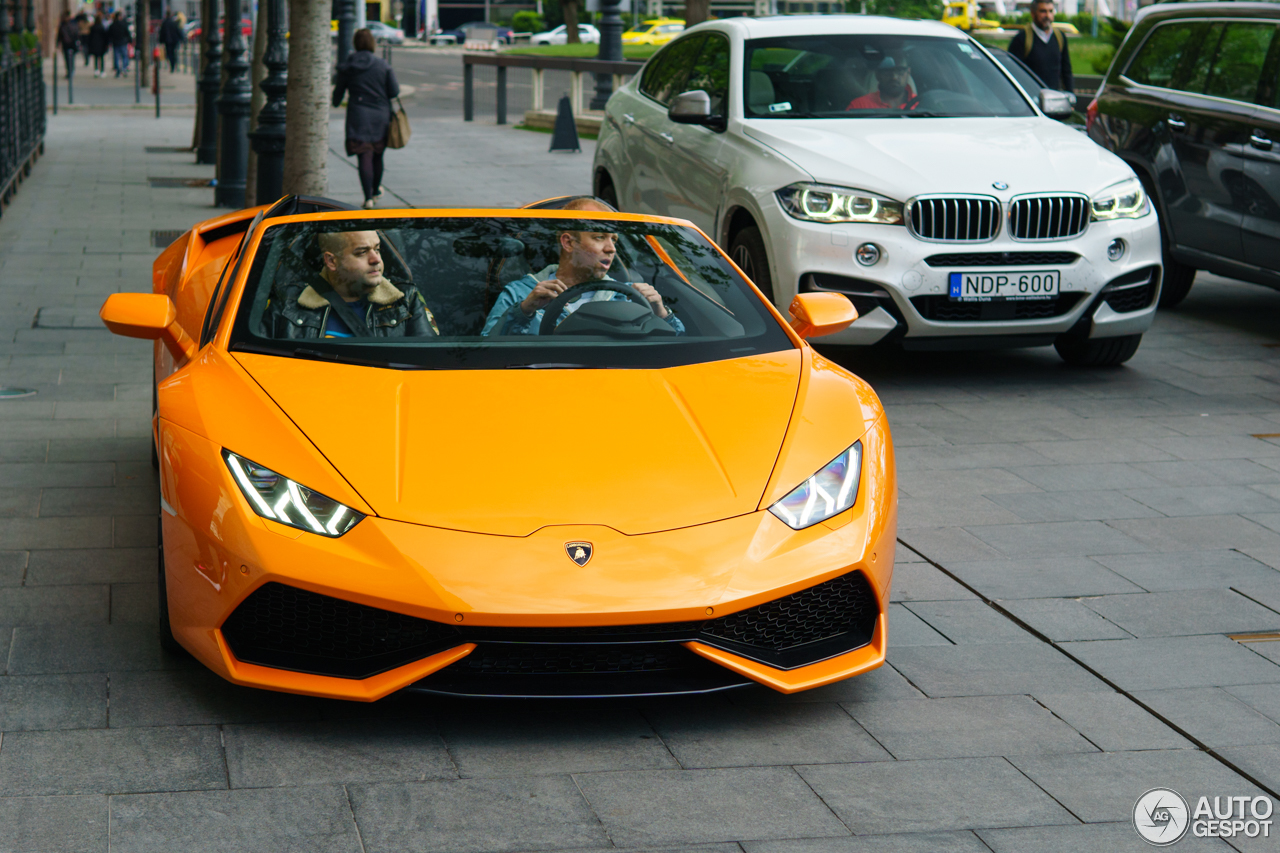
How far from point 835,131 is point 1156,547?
3.48 metres

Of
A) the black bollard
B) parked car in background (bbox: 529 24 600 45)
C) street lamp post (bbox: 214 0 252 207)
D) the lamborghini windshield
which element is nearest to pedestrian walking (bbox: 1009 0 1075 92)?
street lamp post (bbox: 214 0 252 207)

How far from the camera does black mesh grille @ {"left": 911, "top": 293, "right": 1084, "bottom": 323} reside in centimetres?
746

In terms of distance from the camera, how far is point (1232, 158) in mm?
9258

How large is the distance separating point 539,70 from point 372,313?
80.7 feet

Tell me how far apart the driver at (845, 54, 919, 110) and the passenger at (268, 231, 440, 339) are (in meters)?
4.37

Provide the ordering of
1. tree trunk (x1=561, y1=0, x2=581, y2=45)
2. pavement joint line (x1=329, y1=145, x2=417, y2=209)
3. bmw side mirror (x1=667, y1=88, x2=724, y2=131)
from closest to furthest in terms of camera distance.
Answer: bmw side mirror (x1=667, y1=88, x2=724, y2=131)
pavement joint line (x1=329, y1=145, x2=417, y2=209)
tree trunk (x1=561, y1=0, x2=581, y2=45)

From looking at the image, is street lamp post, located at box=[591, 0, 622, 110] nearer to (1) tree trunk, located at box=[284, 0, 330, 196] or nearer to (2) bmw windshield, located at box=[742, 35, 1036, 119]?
(1) tree trunk, located at box=[284, 0, 330, 196]

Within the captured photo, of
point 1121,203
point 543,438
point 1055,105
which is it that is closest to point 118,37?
point 1055,105

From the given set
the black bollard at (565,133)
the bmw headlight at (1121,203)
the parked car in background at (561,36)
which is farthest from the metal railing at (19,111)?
the parked car in background at (561,36)

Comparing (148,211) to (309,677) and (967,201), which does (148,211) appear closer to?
(967,201)

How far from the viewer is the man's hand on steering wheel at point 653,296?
15.5ft

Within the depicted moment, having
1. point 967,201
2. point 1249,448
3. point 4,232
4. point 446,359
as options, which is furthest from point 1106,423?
point 4,232

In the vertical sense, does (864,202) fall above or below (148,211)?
above

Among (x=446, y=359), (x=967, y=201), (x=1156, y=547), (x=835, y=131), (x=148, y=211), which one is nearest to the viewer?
(x=446, y=359)
